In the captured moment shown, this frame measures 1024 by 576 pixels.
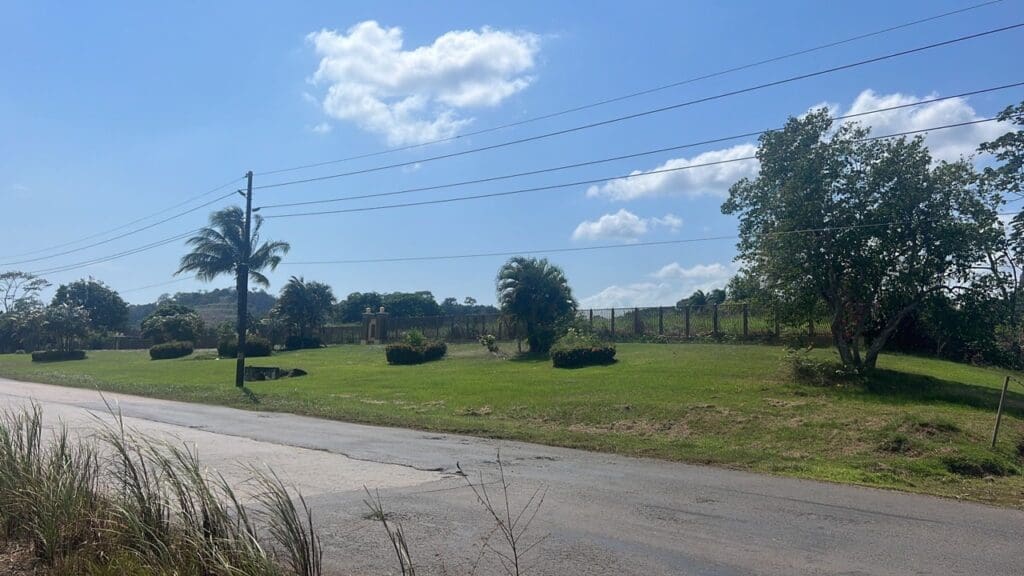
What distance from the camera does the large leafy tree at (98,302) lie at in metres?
86.6

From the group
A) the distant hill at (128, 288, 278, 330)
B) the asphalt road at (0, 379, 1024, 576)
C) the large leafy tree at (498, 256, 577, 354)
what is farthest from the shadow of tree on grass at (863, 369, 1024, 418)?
the distant hill at (128, 288, 278, 330)

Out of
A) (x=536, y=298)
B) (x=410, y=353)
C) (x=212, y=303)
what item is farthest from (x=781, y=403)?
(x=212, y=303)

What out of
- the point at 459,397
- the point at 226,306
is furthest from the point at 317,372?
the point at 226,306

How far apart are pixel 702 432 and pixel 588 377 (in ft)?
32.3

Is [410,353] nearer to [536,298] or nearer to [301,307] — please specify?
[536,298]

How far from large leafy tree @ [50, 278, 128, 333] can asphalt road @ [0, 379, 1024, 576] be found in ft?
275

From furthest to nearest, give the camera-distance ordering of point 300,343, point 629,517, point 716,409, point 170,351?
point 300,343, point 170,351, point 716,409, point 629,517

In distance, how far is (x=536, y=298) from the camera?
3844 cm

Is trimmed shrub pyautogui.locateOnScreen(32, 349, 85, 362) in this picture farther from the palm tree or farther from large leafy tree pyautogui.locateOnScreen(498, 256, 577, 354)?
large leafy tree pyautogui.locateOnScreen(498, 256, 577, 354)

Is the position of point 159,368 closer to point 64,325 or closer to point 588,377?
point 64,325

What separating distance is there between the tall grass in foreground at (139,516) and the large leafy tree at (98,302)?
88264 millimetres

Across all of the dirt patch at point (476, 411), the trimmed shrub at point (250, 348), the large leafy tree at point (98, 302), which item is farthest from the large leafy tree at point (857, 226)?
the large leafy tree at point (98, 302)

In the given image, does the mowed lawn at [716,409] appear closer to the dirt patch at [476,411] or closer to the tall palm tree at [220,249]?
the dirt patch at [476,411]

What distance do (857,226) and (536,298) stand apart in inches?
734
